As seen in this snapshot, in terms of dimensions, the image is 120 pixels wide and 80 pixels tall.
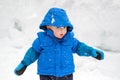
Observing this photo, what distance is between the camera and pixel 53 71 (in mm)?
3922

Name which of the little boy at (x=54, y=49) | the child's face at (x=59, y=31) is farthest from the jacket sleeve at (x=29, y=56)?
the child's face at (x=59, y=31)

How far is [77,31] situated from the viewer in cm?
703

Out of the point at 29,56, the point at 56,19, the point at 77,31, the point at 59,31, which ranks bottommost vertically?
the point at 77,31

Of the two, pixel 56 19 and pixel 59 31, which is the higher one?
pixel 56 19

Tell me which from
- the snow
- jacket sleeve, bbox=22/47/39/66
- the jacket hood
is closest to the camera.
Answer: the jacket hood

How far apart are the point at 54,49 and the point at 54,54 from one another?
0.05 meters

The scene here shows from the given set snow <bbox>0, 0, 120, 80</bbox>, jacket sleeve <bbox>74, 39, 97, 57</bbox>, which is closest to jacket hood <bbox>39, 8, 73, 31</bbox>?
jacket sleeve <bbox>74, 39, 97, 57</bbox>

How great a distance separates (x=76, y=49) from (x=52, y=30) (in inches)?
15.2

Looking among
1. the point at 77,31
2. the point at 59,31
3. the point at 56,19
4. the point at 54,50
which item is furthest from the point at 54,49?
the point at 77,31

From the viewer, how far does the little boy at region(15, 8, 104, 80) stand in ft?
12.6

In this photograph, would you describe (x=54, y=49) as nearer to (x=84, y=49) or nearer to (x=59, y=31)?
(x=59, y=31)

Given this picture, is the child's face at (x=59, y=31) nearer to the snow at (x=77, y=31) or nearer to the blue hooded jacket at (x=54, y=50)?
the blue hooded jacket at (x=54, y=50)

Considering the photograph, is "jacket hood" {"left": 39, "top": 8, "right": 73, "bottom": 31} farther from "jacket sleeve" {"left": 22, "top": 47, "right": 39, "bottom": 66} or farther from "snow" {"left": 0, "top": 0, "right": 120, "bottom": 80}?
"snow" {"left": 0, "top": 0, "right": 120, "bottom": 80}

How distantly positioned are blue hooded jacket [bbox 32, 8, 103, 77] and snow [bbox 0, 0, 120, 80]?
1.89 meters
